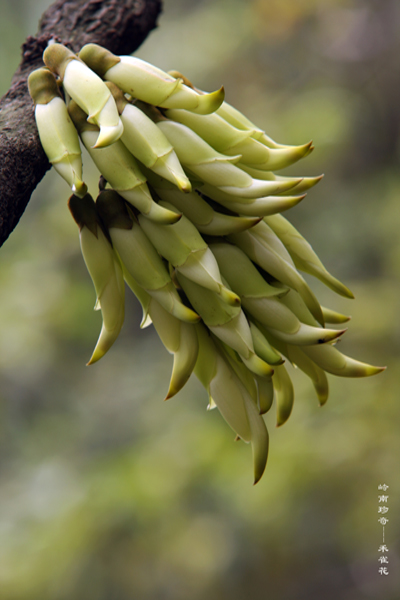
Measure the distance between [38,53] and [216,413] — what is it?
1967mm

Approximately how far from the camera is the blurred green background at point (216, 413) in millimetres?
1980

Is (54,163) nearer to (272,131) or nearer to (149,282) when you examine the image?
(149,282)

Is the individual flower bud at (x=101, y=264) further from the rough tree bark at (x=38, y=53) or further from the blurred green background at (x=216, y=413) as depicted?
the blurred green background at (x=216, y=413)

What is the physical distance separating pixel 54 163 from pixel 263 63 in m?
3.27

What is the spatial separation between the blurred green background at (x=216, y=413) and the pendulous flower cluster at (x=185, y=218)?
4.76 feet

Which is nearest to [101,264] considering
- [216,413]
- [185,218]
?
[185,218]

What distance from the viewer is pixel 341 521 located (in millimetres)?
2000

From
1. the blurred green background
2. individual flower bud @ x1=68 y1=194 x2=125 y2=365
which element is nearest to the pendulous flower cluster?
individual flower bud @ x1=68 y1=194 x2=125 y2=365

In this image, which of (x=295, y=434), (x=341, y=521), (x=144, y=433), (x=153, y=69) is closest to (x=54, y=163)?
(x=153, y=69)

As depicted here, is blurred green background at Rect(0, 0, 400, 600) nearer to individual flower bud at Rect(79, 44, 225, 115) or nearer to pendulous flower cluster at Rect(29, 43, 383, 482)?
pendulous flower cluster at Rect(29, 43, 383, 482)

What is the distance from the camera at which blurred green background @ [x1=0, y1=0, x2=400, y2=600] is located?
6.50 feet

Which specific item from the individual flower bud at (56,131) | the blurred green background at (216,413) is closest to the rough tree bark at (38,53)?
the individual flower bud at (56,131)

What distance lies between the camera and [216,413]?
241 cm

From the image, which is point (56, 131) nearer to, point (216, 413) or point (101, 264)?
point (101, 264)
